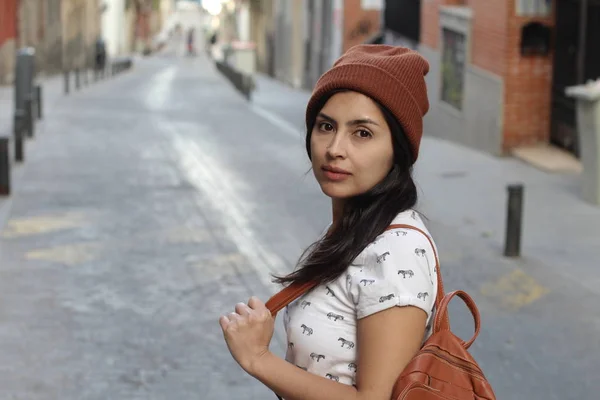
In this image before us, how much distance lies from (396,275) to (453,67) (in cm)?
1899

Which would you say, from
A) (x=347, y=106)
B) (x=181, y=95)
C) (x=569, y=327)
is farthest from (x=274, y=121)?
(x=347, y=106)

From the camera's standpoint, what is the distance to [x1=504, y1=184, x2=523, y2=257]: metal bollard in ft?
33.0

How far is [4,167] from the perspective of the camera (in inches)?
535

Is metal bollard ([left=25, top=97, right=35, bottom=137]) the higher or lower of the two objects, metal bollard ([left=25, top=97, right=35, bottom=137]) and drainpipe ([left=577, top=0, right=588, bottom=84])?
the lower

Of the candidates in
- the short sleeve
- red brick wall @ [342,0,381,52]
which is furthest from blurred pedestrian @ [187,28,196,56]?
the short sleeve

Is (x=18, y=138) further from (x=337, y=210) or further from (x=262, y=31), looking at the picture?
(x=262, y=31)

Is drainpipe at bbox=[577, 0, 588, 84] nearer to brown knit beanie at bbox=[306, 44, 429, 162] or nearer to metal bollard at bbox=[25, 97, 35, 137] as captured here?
metal bollard at bbox=[25, 97, 35, 137]

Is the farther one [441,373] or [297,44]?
[297,44]

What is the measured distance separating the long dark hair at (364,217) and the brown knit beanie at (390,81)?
0.08 ft

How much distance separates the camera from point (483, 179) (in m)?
15.9

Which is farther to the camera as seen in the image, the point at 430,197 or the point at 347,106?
the point at 430,197

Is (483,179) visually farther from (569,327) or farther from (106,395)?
(106,395)

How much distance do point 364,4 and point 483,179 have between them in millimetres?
24784

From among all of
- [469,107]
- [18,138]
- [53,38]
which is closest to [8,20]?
[53,38]
